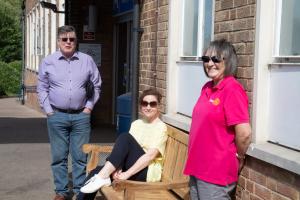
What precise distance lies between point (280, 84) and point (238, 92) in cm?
50

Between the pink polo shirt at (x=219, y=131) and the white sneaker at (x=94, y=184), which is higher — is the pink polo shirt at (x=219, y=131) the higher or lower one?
the higher one

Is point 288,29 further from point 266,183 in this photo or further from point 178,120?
point 178,120

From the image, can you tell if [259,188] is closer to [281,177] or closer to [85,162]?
[281,177]

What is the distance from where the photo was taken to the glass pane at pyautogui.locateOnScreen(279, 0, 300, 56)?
12.0 feet

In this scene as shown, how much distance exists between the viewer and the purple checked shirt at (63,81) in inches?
218

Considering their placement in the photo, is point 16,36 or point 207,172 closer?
point 207,172

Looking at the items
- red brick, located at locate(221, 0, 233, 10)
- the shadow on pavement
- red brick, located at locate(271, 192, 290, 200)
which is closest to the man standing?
red brick, located at locate(221, 0, 233, 10)

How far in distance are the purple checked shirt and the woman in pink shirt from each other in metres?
2.14

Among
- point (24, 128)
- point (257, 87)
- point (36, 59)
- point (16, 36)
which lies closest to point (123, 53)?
point (24, 128)

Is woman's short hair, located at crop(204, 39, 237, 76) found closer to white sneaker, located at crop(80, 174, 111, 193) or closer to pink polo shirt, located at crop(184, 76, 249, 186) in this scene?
pink polo shirt, located at crop(184, 76, 249, 186)

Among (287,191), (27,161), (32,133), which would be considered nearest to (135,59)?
(27,161)

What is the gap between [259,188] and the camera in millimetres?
3920

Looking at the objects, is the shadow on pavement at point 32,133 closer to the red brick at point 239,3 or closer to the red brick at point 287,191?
the red brick at point 239,3

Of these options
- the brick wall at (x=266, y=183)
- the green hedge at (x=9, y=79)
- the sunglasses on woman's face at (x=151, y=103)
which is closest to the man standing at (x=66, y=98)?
the sunglasses on woman's face at (x=151, y=103)
